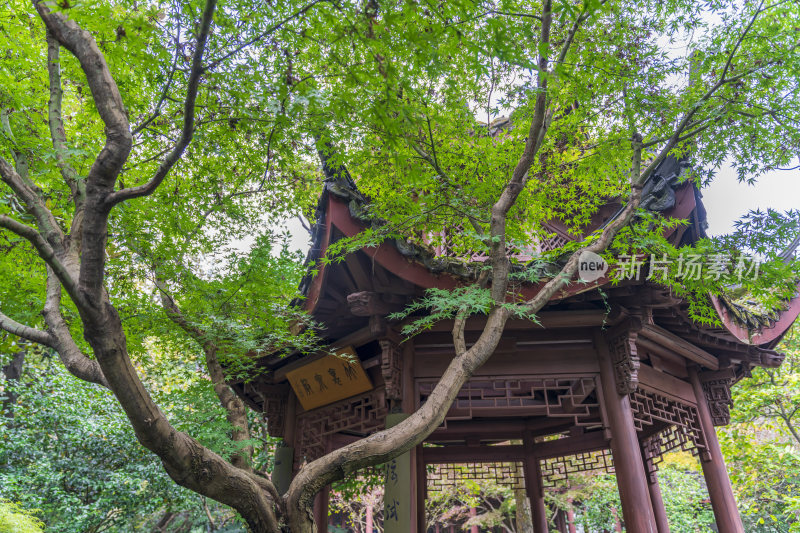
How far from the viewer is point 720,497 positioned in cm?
615

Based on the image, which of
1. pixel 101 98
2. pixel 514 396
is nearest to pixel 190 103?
pixel 101 98

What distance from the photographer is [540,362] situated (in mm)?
5508

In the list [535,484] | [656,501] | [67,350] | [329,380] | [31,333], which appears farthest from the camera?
[535,484]

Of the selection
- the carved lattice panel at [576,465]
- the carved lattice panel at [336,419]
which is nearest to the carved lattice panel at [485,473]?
the carved lattice panel at [576,465]

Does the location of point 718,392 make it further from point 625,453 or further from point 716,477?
point 625,453

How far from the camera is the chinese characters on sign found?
411 cm

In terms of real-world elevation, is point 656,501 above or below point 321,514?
above

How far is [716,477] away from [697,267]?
3.66 meters

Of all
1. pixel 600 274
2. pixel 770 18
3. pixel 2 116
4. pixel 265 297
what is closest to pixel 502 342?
pixel 600 274

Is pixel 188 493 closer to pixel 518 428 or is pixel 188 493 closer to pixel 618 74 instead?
pixel 518 428

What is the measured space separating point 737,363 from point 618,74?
4691 mm

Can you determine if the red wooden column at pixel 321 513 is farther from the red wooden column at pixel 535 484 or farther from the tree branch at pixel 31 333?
the tree branch at pixel 31 333

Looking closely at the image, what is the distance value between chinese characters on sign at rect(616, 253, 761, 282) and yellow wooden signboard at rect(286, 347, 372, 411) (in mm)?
2869

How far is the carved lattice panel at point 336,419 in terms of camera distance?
568 cm
